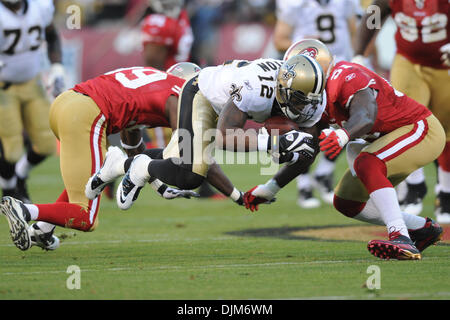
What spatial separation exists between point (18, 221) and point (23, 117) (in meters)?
3.13

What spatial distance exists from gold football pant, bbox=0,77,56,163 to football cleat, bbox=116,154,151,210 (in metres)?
2.54

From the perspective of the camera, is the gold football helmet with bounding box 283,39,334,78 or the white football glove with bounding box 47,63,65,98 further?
the white football glove with bounding box 47,63,65,98

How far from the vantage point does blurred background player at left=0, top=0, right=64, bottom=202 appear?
8031mm

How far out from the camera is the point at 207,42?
14570 millimetres

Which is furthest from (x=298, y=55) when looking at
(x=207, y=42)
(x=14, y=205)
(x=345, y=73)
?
(x=207, y=42)

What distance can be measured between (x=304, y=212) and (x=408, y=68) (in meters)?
2.01

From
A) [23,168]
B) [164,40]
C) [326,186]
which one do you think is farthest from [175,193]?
[164,40]

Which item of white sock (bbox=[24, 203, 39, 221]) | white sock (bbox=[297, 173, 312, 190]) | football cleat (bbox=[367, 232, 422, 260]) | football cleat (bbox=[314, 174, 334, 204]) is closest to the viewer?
football cleat (bbox=[367, 232, 422, 260])

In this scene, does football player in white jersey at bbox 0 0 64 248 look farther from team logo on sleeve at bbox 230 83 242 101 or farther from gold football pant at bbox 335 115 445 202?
gold football pant at bbox 335 115 445 202

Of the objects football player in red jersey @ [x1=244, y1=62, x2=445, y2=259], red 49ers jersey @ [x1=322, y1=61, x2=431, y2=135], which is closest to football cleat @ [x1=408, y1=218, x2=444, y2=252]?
football player in red jersey @ [x1=244, y1=62, x2=445, y2=259]

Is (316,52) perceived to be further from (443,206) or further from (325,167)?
(325,167)

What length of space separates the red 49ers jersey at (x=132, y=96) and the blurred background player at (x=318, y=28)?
11.3ft

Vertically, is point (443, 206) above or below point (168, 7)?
below

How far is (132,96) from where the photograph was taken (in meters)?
5.90
